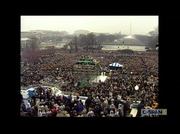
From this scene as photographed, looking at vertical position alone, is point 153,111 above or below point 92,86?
below

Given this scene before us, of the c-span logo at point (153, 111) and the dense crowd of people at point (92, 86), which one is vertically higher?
the dense crowd of people at point (92, 86)

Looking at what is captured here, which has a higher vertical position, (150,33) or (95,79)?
(150,33)

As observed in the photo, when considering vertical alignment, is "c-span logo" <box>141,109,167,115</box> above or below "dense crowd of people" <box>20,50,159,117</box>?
below

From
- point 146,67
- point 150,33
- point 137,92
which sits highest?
point 150,33

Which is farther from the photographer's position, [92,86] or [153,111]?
[92,86]
